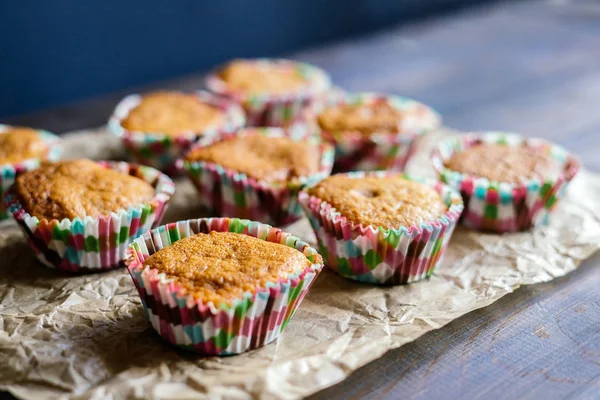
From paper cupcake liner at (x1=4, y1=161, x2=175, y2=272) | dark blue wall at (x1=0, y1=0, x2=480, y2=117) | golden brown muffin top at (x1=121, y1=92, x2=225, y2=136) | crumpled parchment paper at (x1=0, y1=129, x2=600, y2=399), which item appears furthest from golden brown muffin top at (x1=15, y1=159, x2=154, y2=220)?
dark blue wall at (x1=0, y1=0, x2=480, y2=117)

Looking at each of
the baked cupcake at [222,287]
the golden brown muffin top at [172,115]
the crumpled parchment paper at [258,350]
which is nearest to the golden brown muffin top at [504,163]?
the crumpled parchment paper at [258,350]

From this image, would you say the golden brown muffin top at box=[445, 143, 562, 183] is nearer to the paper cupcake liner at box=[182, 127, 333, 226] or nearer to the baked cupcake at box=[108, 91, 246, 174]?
the paper cupcake liner at box=[182, 127, 333, 226]

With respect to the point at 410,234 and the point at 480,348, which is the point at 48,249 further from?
the point at 480,348

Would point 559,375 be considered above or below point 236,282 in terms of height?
below

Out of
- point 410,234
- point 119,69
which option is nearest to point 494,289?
point 410,234

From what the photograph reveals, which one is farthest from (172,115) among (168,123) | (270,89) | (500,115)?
(500,115)

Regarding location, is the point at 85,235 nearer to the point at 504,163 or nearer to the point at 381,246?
the point at 381,246

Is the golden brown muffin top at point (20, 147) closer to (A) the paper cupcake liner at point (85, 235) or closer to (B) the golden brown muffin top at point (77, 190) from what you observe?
(B) the golden brown muffin top at point (77, 190)
